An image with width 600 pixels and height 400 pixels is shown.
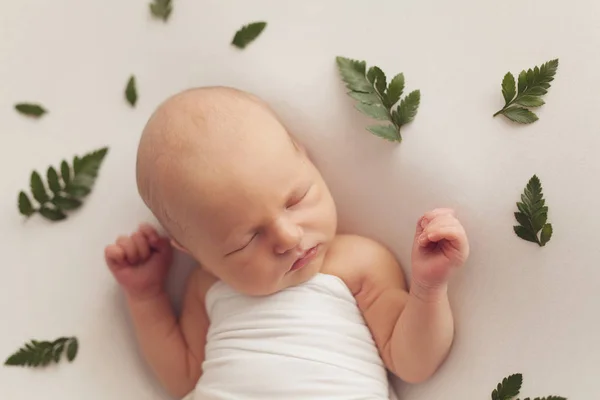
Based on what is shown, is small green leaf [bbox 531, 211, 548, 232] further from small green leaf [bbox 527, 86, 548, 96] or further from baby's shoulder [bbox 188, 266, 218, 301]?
baby's shoulder [bbox 188, 266, 218, 301]

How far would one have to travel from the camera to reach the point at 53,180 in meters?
1.22

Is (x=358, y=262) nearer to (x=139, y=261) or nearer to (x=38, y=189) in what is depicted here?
(x=139, y=261)

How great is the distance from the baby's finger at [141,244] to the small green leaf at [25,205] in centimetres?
19

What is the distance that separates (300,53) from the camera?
1146 millimetres

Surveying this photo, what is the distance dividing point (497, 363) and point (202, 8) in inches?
29.6

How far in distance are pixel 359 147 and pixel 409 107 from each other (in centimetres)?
11

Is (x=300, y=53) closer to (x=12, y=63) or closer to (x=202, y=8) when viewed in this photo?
(x=202, y=8)

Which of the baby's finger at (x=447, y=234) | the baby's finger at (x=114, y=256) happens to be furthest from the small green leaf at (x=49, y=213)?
the baby's finger at (x=447, y=234)

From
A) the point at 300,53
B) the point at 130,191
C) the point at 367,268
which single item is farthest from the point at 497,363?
the point at 130,191

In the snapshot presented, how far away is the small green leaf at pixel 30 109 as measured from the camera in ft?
4.14

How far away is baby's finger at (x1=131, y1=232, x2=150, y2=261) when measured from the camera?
1.19 metres

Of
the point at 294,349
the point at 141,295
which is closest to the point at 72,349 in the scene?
the point at 141,295

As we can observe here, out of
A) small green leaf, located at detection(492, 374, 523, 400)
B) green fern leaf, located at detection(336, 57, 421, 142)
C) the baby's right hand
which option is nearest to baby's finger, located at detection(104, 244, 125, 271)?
the baby's right hand

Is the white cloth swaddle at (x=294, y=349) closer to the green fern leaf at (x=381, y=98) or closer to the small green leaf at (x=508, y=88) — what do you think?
the green fern leaf at (x=381, y=98)
